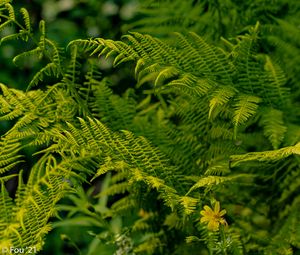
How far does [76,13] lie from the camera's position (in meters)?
2.91

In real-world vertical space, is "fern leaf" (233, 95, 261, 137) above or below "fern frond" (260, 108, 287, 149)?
above

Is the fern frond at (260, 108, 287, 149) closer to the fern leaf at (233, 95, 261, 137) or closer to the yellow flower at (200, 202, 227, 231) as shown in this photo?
the fern leaf at (233, 95, 261, 137)

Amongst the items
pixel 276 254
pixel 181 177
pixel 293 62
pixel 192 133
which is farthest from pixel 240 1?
pixel 276 254

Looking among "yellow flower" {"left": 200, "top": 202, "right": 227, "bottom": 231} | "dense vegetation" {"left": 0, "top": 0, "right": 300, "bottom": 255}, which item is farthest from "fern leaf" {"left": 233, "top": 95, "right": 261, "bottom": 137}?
"yellow flower" {"left": 200, "top": 202, "right": 227, "bottom": 231}

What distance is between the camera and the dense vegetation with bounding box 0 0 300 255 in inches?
49.2

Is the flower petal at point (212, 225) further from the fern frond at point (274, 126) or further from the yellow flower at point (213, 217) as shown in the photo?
the fern frond at point (274, 126)

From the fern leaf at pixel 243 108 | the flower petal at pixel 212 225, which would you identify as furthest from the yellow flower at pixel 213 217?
the fern leaf at pixel 243 108

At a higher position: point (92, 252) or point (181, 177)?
point (181, 177)

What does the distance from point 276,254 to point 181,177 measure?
270 millimetres

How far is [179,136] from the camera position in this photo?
1.56 metres

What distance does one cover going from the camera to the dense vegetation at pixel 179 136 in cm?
125

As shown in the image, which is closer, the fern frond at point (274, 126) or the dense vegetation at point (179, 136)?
the dense vegetation at point (179, 136)

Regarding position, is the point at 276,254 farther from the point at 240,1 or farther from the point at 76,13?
the point at 76,13

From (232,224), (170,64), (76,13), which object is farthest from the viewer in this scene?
(76,13)
